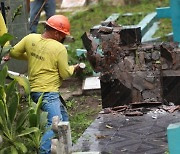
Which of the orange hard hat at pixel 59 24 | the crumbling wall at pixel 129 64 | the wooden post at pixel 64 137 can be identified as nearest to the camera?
the wooden post at pixel 64 137

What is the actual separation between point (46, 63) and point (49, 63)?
30 millimetres

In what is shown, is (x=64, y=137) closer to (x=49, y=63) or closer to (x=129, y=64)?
(x=49, y=63)

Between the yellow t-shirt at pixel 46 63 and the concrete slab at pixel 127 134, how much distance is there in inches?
28.8

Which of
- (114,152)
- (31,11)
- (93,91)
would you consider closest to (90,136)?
(114,152)

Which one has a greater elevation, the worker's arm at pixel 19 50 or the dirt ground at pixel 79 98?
the worker's arm at pixel 19 50

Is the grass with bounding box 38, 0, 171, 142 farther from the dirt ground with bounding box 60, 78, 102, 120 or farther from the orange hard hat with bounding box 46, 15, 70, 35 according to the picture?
the orange hard hat with bounding box 46, 15, 70, 35

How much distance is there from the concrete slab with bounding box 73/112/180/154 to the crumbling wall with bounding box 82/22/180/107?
1.11 ft

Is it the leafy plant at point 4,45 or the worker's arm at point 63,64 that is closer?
the leafy plant at point 4,45

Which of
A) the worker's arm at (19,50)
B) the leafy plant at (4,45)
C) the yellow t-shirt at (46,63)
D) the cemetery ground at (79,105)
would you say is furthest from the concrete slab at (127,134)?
the leafy plant at (4,45)

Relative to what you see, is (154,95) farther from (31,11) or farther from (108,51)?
(31,11)

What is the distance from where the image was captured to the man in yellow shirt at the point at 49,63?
611cm

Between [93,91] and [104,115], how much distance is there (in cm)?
154

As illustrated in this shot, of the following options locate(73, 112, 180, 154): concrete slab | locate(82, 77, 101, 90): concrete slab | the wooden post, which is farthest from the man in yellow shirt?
locate(82, 77, 101, 90): concrete slab

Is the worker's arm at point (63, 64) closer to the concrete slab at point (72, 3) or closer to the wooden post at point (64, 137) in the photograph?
the wooden post at point (64, 137)
